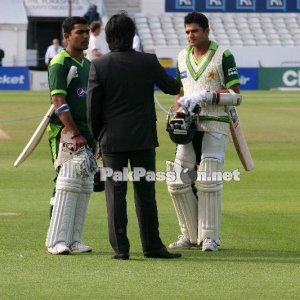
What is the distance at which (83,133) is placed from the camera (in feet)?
32.1

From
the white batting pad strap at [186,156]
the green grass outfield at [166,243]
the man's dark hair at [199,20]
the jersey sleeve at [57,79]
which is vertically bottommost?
the green grass outfield at [166,243]

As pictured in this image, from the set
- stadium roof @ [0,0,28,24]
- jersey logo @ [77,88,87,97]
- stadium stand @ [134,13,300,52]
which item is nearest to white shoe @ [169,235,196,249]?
jersey logo @ [77,88,87,97]

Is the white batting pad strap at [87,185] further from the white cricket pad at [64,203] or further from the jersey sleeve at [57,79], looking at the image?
the jersey sleeve at [57,79]


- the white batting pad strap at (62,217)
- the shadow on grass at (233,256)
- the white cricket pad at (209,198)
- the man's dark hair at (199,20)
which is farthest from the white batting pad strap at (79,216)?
the man's dark hair at (199,20)

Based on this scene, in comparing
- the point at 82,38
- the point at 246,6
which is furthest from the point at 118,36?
the point at 246,6

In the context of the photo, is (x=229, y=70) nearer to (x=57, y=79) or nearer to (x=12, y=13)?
(x=57, y=79)

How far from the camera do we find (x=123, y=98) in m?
9.23

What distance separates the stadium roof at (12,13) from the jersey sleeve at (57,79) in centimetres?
4346

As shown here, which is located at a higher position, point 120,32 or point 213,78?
point 120,32

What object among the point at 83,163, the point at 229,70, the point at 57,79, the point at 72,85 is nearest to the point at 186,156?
the point at 229,70

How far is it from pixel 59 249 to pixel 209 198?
53.3 inches

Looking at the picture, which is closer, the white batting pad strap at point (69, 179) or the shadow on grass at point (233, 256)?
the shadow on grass at point (233, 256)

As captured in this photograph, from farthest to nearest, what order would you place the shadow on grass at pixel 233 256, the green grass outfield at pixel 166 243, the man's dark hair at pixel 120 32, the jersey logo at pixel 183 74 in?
the jersey logo at pixel 183 74 → the shadow on grass at pixel 233 256 → the man's dark hair at pixel 120 32 → the green grass outfield at pixel 166 243

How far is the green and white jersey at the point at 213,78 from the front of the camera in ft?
32.5
